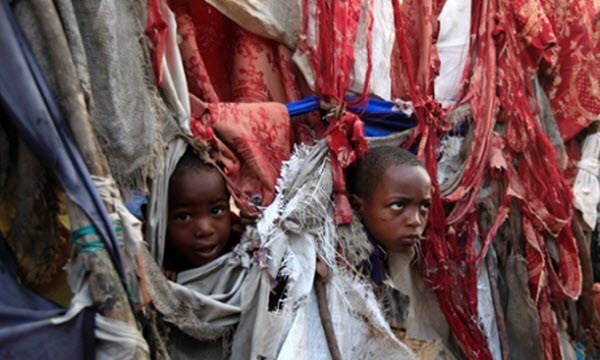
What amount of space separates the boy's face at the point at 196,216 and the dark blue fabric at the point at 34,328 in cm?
58

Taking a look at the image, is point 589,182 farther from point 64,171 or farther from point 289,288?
point 64,171

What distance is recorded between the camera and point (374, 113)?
2877 mm

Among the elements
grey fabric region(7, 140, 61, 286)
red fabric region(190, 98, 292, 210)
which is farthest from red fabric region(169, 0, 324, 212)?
grey fabric region(7, 140, 61, 286)

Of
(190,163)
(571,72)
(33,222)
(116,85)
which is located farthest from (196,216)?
(571,72)

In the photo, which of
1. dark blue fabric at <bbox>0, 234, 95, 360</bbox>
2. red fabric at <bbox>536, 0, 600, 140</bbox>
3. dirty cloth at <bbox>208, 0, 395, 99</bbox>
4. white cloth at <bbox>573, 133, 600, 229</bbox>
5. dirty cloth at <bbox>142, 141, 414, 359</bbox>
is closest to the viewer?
dark blue fabric at <bbox>0, 234, 95, 360</bbox>

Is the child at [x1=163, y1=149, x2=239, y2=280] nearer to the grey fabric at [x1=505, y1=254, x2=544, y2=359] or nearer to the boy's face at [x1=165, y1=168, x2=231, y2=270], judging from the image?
the boy's face at [x1=165, y1=168, x2=231, y2=270]

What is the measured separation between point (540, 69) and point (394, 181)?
4.34 ft

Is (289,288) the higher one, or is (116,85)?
(116,85)

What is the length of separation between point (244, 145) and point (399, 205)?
1.76ft

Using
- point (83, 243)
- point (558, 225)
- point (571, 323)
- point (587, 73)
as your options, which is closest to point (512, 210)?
point (558, 225)

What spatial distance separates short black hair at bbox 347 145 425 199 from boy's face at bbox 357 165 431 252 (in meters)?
0.02

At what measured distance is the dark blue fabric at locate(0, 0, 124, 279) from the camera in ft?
6.01

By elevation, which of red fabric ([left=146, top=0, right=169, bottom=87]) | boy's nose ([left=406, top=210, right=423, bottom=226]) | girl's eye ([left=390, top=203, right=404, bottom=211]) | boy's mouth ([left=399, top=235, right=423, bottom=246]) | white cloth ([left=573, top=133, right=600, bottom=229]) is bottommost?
white cloth ([left=573, top=133, right=600, bottom=229])

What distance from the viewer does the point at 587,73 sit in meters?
3.54
